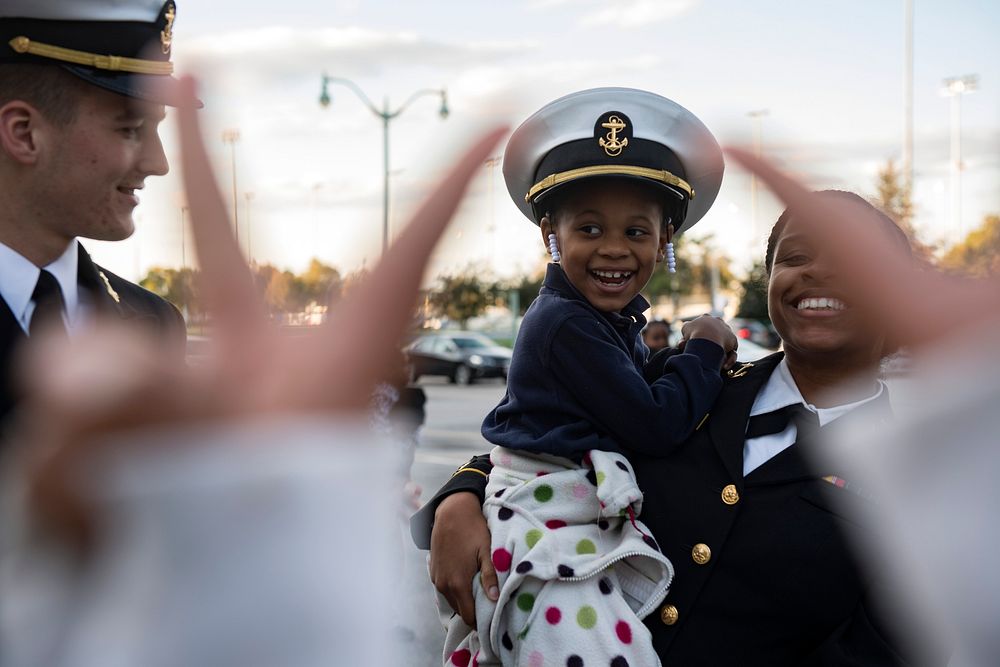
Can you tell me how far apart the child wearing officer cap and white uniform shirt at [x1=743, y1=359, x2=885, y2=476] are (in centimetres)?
10

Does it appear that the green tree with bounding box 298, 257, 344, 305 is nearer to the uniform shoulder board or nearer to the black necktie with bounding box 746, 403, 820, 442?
the black necktie with bounding box 746, 403, 820, 442

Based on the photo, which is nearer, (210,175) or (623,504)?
(210,175)

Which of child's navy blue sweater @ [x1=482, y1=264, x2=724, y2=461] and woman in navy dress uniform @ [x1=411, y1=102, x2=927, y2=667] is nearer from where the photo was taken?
woman in navy dress uniform @ [x1=411, y1=102, x2=927, y2=667]

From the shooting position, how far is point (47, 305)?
4.35ft

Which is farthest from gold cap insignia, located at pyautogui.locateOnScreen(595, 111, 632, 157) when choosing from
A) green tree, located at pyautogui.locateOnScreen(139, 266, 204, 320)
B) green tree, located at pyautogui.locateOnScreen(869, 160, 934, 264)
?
green tree, located at pyautogui.locateOnScreen(139, 266, 204, 320)

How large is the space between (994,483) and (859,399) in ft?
2.43

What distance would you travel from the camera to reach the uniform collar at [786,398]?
1.65 metres

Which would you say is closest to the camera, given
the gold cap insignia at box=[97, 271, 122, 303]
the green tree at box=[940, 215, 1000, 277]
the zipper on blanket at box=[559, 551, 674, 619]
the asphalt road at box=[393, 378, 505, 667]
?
the green tree at box=[940, 215, 1000, 277]

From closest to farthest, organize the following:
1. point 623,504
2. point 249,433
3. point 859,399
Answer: point 249,433 → point 623,504 → point 859,399

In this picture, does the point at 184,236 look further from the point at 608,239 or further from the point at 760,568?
the point at 608,239

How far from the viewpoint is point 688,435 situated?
170 cm

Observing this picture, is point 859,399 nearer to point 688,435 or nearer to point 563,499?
point 688,435

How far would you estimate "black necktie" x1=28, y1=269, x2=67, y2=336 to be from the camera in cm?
127

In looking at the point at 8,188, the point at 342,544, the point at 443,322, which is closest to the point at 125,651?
the point at 342,544
